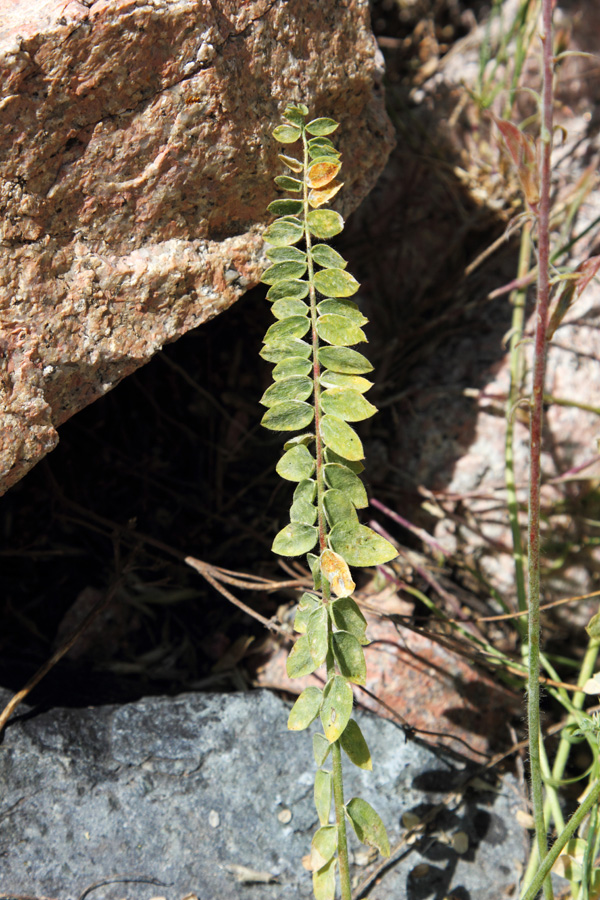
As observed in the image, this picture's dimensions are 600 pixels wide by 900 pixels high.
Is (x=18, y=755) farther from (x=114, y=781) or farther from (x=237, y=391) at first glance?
(x=237, y=391)

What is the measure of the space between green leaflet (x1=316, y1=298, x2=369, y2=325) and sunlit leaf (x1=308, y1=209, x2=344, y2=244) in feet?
0.18

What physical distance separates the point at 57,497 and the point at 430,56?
6.10 feet

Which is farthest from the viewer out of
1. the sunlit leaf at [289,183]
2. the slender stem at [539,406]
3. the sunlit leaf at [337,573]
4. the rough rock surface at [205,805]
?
the rough rock surface at [205,805]

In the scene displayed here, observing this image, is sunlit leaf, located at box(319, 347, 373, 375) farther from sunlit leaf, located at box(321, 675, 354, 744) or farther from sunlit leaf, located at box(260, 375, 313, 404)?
sunlit leaf, located at box(321, 675, 354, 744)

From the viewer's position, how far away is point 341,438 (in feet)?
3.46

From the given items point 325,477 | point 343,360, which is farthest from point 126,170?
point 325,477

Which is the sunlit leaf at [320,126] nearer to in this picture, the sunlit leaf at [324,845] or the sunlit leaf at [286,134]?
the sunlit leaf at [286,134]

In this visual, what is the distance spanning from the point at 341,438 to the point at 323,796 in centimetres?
58

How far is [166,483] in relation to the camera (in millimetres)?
1882

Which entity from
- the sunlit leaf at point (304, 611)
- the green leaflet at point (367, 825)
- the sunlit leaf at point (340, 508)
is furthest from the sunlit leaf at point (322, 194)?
the green leaflet at point (367, 825)

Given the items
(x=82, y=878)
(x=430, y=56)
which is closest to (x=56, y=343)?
(x=82, y=878)

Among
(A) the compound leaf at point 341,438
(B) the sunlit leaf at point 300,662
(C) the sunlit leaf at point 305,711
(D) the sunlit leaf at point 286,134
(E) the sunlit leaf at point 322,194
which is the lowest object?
(C) the sunlit leaf at point 305,711

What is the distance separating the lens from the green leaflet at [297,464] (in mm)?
1070

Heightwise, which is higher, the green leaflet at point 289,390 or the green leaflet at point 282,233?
the green leaflet at point 282,233
